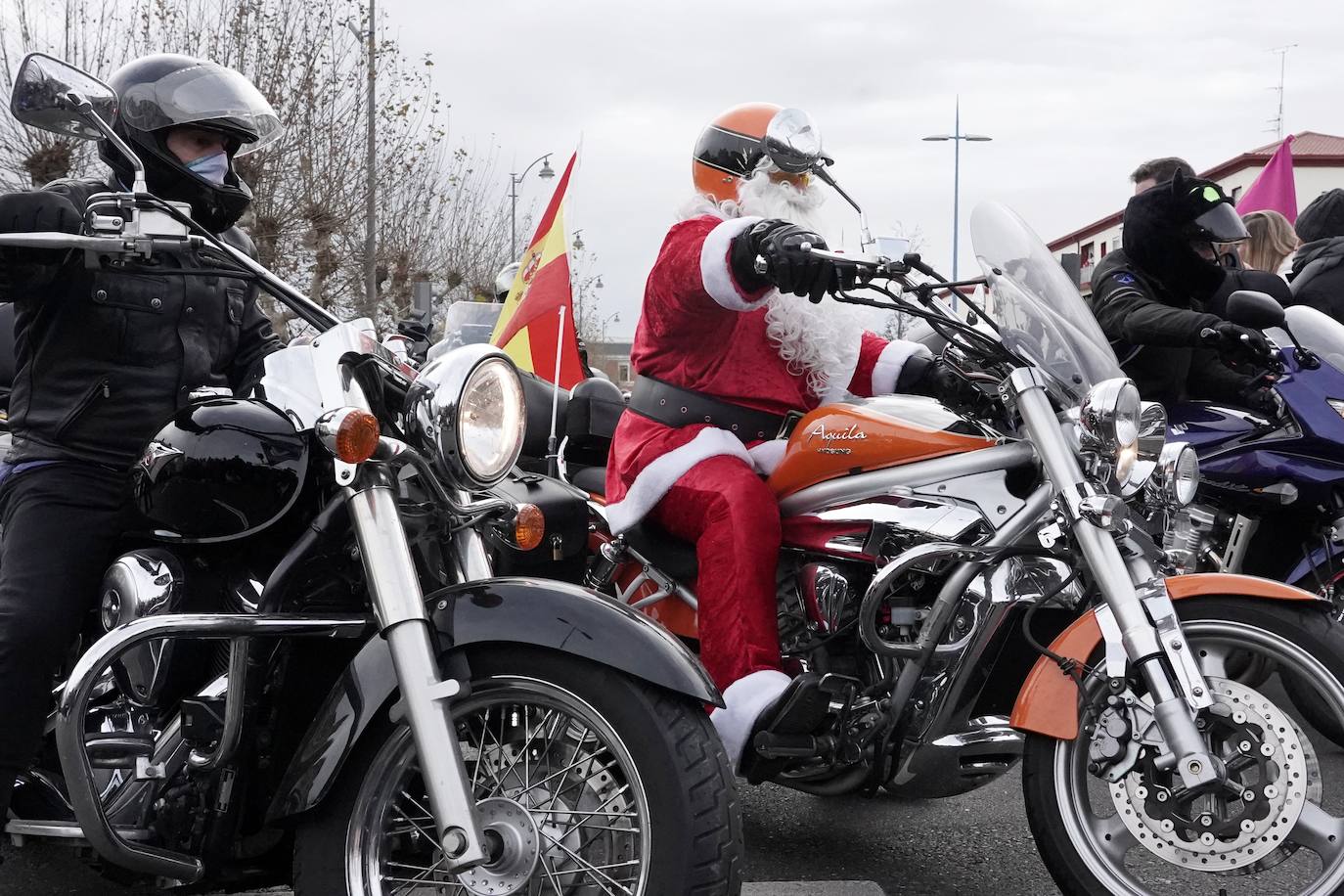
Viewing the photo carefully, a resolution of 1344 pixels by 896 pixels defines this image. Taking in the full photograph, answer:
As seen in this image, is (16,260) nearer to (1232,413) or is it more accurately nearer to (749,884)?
(749,884)

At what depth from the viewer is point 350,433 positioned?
2.25m

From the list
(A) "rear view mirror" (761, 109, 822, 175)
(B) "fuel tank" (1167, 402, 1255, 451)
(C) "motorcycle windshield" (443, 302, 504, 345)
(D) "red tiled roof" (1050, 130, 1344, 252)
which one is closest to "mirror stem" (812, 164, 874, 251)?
(A) "rear view mirror" (761, 109, 822, 175)

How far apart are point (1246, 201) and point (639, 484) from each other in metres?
6.37

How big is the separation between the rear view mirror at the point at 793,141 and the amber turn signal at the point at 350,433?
1519 mm

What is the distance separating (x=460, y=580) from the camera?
249cm

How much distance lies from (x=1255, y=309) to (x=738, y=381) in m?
1.55

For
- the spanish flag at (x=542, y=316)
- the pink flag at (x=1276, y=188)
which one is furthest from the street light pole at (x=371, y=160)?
the pink flag at (x=1276, y=188)

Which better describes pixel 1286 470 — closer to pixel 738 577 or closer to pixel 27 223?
pixel 738 577

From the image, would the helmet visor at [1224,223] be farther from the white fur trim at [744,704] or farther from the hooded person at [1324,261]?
the white fur trim at [744,704]

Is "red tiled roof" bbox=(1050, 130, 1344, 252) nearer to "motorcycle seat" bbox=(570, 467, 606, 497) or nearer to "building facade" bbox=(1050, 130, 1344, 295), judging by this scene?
"building facade" bbox=(1050, 130, 1344, 295)

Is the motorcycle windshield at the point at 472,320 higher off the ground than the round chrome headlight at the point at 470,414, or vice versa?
the round chrome headlight at the point at 470,414

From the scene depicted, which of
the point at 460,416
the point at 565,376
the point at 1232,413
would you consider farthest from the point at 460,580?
the point at 565,376

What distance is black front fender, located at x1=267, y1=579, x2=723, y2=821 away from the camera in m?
2.24

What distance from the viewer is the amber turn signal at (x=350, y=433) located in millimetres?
2242
